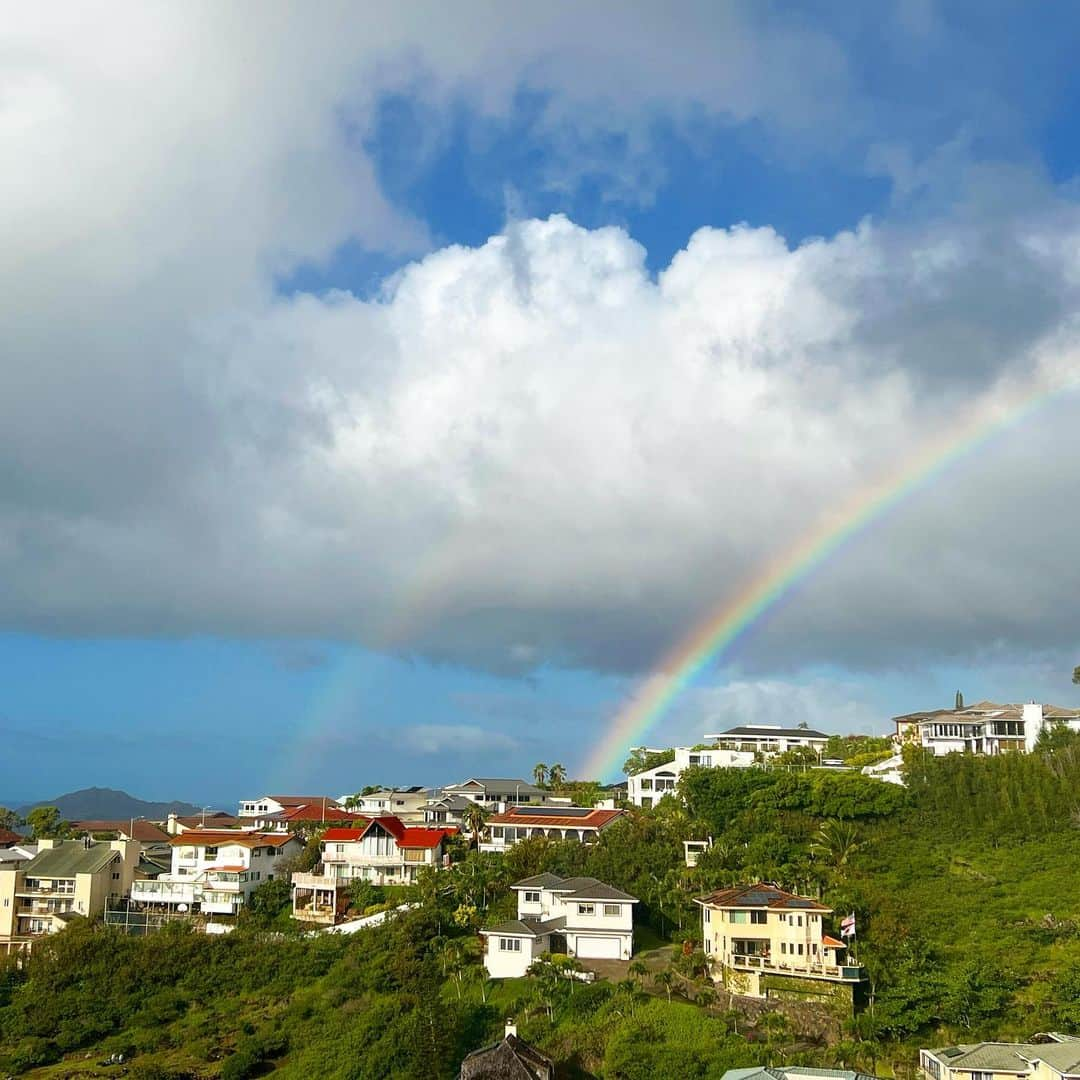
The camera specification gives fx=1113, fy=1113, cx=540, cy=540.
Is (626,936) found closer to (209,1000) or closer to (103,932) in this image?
(209,1000)

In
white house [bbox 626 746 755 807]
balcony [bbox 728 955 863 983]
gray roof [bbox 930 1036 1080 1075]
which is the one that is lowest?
gray roof [bbox 930 1036 1080 1075]

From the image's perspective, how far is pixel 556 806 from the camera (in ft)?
233

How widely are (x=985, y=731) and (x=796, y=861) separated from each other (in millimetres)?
25078

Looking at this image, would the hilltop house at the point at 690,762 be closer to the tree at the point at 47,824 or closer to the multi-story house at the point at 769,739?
the multi-story house at the point at 769,739

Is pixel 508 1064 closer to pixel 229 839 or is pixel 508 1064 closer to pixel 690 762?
pixel 229 839

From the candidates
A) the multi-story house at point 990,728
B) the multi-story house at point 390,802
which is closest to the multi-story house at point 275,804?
the multi-story house at point 390,802

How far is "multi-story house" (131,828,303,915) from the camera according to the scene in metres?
58.0

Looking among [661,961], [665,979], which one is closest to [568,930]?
[661,961]

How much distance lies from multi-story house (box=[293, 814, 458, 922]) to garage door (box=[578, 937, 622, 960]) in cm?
1326

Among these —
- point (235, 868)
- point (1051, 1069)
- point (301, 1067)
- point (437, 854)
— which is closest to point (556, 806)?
point (437, 854)

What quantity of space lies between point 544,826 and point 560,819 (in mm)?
1048

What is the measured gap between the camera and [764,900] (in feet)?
145

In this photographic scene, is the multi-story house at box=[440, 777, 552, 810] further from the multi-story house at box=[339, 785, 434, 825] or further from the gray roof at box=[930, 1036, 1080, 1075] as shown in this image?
the gray roof at box=[930, 1036, 1080, 1075]

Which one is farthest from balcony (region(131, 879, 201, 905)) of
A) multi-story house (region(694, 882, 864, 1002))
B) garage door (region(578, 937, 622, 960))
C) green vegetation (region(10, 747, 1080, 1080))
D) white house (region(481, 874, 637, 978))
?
multi-story house (region(694, 882, 864, 1002))
